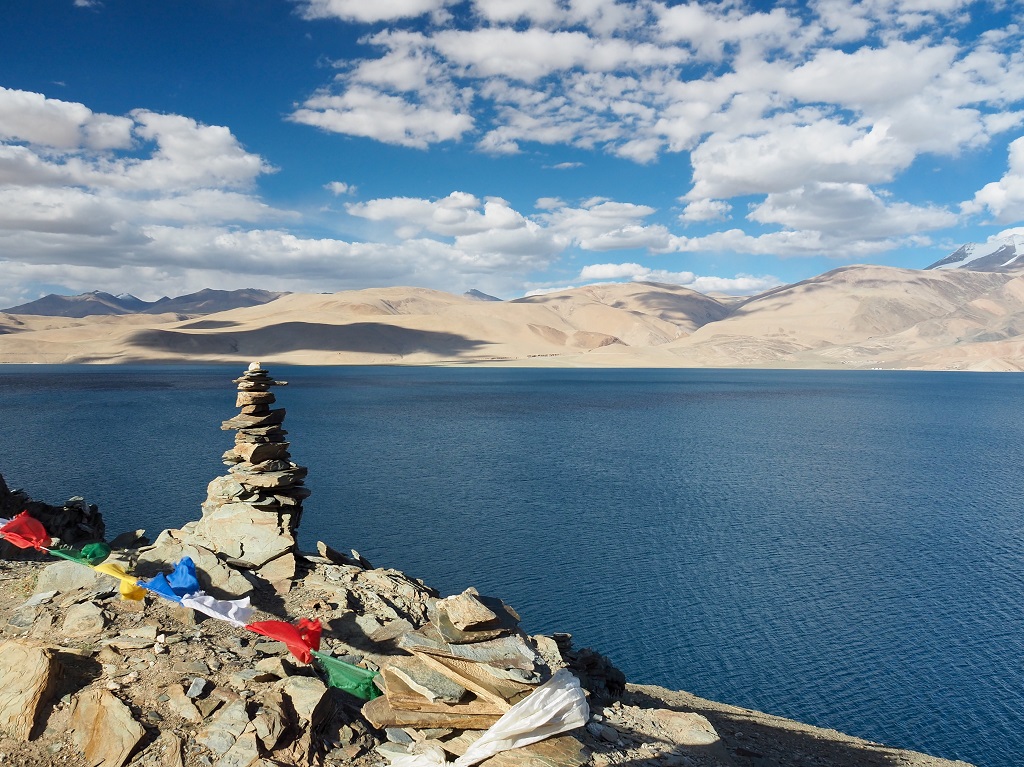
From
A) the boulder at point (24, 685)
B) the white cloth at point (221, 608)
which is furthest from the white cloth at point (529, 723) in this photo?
the boulder at point (24, 685)

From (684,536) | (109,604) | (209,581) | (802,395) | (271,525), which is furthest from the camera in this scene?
(802,395)

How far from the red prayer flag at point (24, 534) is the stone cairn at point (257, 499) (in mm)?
3538

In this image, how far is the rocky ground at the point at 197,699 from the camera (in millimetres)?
9812

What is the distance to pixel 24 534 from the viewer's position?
57.4ft

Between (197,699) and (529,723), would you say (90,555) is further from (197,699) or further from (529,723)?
(529,723)

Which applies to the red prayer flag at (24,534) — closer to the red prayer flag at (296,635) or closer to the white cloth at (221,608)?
the white cloth at (221,608)

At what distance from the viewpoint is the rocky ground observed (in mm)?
9812

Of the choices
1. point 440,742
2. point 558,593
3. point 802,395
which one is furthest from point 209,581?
point 802,395

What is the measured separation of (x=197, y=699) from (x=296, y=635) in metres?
2.33

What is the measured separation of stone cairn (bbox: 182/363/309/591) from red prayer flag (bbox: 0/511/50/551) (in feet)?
11.6

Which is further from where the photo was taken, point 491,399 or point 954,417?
point 491,399

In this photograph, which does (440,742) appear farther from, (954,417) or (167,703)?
(954,417)

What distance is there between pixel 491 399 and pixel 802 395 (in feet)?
184

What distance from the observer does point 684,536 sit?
3669 cm
